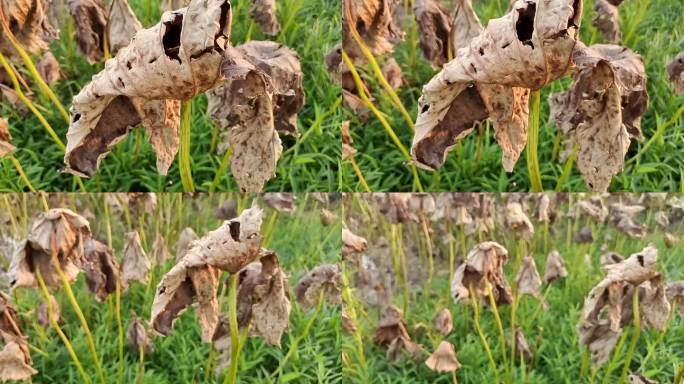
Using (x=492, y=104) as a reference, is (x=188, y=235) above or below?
below

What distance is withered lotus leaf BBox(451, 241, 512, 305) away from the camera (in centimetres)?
181

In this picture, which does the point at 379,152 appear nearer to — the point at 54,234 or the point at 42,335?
the point at 54,234

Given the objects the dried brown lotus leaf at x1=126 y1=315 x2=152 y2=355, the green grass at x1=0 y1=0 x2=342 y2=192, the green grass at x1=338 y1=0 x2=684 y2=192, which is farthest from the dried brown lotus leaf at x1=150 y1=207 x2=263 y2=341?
the green grass at x1=338 y1=0 x2=684 y2=192

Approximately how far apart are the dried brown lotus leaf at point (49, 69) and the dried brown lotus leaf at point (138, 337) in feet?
1.66

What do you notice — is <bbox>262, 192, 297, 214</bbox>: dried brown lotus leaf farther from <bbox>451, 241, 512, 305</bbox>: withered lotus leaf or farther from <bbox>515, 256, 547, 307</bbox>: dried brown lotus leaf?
<bbox>515, 256, 547, 307</bbox>: dried brown lotus leaf

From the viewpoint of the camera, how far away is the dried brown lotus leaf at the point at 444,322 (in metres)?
1.84

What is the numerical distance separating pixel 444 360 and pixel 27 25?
1066 millimetres

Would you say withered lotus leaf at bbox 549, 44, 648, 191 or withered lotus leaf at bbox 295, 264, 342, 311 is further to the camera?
withered lotus leaf at bbox 295, 264, 342, 311

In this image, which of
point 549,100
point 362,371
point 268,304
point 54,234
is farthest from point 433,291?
point 54,234

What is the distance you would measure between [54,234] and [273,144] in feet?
1.53

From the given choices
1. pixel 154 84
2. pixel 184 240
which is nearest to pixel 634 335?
pixel 184 240

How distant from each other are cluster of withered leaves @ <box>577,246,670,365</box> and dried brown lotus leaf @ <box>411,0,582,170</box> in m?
0.32

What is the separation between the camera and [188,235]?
1812 mm

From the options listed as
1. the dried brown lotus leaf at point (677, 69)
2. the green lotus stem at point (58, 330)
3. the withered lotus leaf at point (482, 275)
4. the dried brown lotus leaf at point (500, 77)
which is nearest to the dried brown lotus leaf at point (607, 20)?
the dried brown lotus leaf at point (677, 69)
